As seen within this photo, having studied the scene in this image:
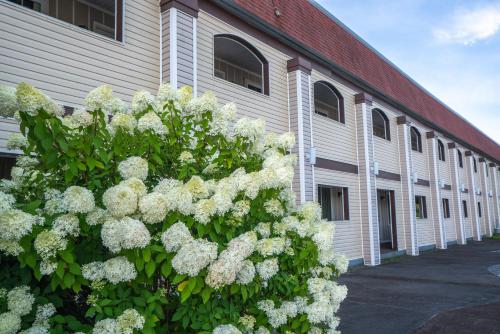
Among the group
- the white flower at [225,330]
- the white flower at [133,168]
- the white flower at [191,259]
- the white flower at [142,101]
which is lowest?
the white flower at [225,330]

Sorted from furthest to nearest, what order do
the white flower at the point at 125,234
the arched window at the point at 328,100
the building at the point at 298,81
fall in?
the arched window at the point at 328,100, the building at the point at 298,81, the white flower at the point at 125,234

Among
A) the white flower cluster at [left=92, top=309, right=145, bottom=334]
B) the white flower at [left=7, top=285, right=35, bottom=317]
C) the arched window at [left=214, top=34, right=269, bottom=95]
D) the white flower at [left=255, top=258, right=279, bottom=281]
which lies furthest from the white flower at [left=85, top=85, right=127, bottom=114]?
the arched window at [left=214, top=34, right=269, bottom=95]

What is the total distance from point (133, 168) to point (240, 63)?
11.1 metres

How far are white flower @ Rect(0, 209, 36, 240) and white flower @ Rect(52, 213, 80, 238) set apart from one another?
15 centimetres

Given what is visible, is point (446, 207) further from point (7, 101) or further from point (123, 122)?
point (7, 101)

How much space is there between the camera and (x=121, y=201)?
2.61 meters

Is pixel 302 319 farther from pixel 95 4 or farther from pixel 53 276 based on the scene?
pixel 95 4

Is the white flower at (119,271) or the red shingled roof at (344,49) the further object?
the red shingled roof at (344,49)

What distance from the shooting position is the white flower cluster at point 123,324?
2.53 m

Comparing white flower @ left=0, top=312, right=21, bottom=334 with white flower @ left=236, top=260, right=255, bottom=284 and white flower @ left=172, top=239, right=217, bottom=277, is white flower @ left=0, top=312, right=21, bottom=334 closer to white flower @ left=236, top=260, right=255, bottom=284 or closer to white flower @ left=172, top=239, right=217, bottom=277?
white flower @ left=172, top=239, right=217, bottom=277

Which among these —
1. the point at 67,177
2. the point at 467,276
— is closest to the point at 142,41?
the point at 67,177

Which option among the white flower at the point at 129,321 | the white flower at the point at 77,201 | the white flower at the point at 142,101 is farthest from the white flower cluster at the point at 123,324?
the white flower at the point at 142,101

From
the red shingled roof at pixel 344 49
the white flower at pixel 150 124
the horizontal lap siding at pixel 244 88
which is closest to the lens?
the white flower at pixel 150 124

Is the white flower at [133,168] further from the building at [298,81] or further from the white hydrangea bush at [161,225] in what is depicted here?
the building at [298,81]
